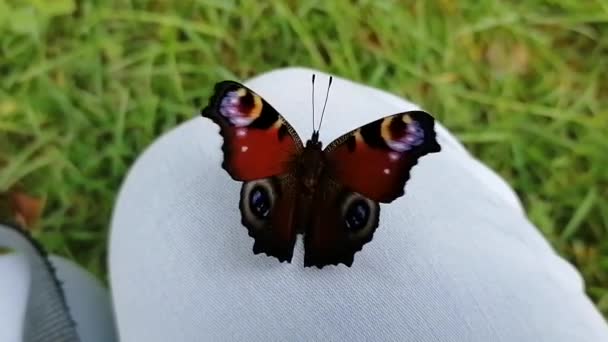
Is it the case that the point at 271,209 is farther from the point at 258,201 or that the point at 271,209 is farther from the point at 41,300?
the point at 41,300

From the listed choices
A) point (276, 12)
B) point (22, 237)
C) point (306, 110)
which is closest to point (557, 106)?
point (276, 12)

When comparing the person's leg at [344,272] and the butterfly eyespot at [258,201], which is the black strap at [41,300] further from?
the butterfly eyespot at [258,201]

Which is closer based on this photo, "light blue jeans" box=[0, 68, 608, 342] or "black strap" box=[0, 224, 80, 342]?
"light blue jeans" box=[0, 68, 608, 342]

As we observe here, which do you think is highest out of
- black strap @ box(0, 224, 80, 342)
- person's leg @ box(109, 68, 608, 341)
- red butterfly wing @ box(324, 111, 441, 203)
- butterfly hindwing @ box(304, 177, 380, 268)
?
red butterfly wing @ box(324, 111, 441, 203)

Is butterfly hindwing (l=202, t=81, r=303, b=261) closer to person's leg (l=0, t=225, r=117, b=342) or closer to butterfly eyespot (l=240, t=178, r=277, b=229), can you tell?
butterfly eyespot (l=240, t=178, r=277, b=229)

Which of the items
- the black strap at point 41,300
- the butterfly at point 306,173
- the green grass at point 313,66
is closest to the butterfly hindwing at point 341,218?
the butterfly at point 306,173

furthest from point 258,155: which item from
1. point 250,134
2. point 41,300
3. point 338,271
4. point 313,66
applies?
point 313,66

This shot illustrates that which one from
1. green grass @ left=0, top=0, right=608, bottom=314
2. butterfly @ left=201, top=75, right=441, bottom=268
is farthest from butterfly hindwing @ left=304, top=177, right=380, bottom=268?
green grass @ left=0, top=0, right=608, bottom=314
